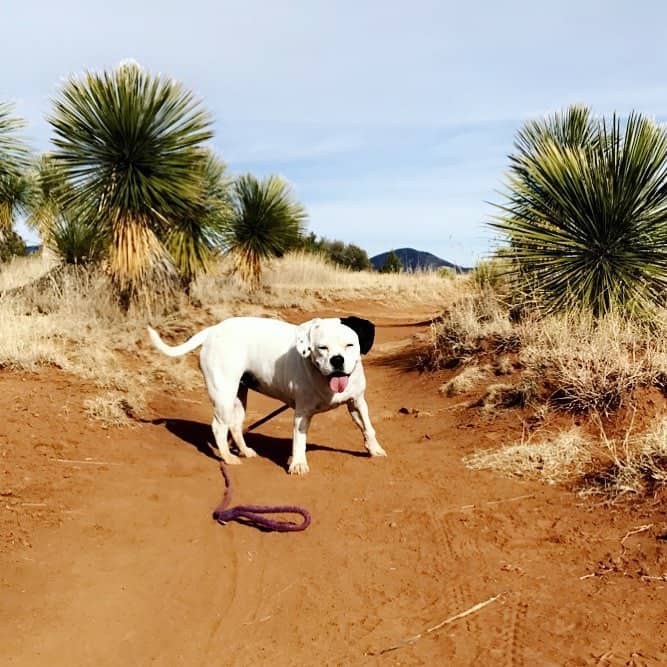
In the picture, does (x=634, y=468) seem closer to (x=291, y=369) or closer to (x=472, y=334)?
(x=291, y=369)

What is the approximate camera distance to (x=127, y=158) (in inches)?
430

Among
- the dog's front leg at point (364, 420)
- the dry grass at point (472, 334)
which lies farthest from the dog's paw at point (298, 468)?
the dry grass at point (472, 334)

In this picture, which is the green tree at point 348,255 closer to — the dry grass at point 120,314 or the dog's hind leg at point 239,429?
the dry grass at point 120,314

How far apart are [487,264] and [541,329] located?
4.99m

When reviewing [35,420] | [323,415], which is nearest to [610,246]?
[323,415]

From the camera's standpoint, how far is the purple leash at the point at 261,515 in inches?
167

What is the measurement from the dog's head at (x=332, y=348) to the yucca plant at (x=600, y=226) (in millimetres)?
3818

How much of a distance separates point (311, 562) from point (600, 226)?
578cm

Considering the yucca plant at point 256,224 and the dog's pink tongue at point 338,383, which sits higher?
the yucca plant at point 256,224

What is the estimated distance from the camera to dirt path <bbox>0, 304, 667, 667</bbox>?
295cm

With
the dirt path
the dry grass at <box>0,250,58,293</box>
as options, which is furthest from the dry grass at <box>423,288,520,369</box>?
the dry grass at <box>0,250,58,293</box>

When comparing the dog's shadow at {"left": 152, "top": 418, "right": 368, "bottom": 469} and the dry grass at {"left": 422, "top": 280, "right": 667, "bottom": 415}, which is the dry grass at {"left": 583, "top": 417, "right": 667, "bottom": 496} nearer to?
the dry grass at {"left": 422, "top": 280, "right": 667, "bottom": 415}

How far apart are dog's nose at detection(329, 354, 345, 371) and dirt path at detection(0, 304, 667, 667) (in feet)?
3.02

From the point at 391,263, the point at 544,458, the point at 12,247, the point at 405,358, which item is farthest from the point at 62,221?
the point at 391,263
